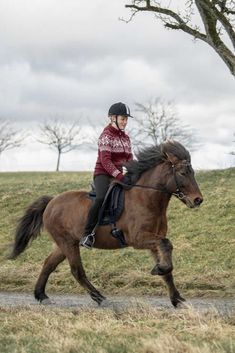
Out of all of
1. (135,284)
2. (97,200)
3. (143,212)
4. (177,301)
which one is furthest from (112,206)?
(135,284)

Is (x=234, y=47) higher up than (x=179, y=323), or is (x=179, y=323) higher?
(x=234, y=47)

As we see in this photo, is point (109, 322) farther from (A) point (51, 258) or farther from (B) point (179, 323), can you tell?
(A) point (51, 258)

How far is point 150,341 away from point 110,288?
22.9 ft

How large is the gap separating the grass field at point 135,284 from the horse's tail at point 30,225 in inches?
51.7

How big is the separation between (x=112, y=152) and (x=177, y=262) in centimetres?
439

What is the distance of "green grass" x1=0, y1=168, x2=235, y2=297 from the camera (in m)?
13.0

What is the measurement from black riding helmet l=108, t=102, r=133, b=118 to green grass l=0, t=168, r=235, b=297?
356 cm

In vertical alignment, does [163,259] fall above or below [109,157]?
below

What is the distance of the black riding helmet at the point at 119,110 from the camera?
1091cm

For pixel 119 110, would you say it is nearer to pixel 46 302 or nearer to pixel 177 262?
pixel 46 302

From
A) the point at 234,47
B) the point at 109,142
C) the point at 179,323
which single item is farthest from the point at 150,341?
the point at 234,47

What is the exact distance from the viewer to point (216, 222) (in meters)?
16.9

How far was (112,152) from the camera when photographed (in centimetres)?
1108

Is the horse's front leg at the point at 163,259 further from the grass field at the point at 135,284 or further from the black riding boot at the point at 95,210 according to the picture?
the black riding boot at the point at 95,210
